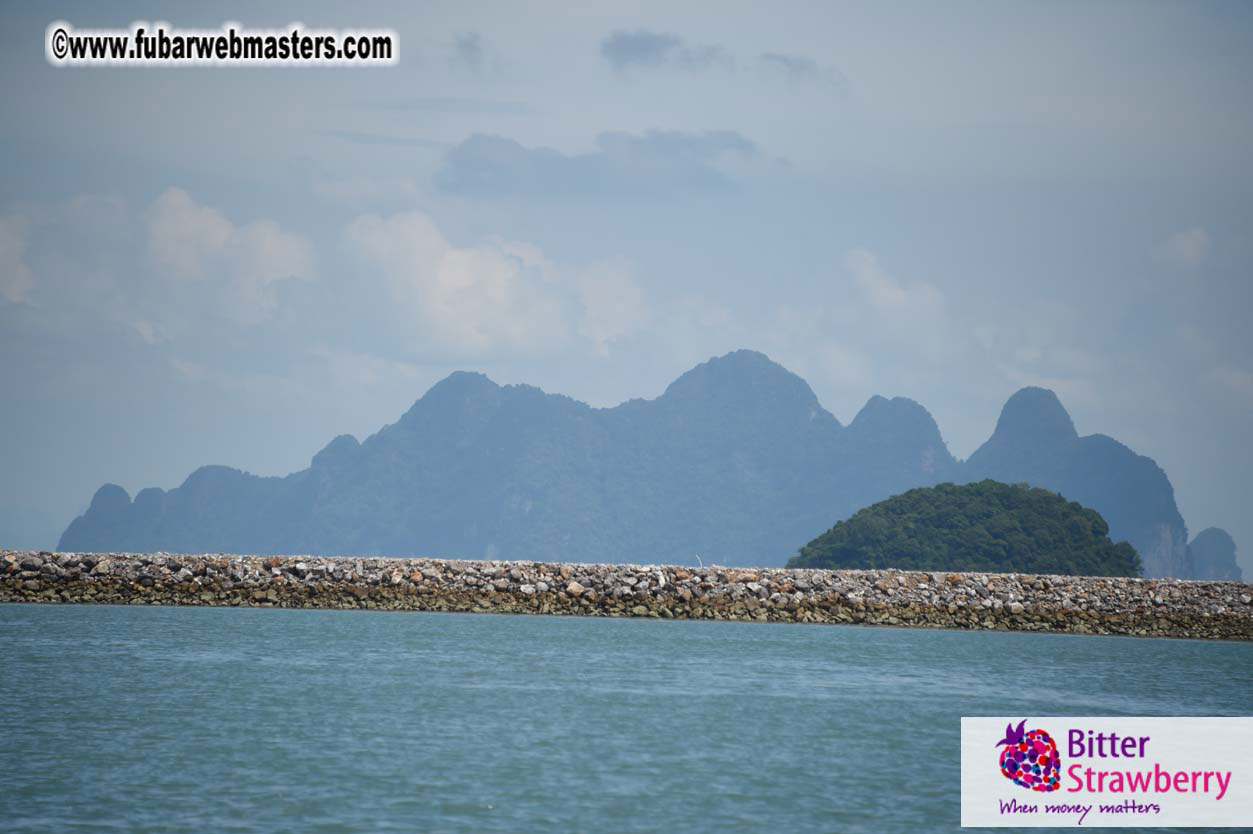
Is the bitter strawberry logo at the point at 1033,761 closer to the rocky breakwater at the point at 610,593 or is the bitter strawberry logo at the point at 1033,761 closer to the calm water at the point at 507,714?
the calm water at the point at 507,714

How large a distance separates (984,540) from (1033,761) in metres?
86.9

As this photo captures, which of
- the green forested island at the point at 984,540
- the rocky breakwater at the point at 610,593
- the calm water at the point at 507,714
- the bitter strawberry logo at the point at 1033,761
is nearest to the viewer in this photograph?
the bitter strawberry logo at the point at 1033,761

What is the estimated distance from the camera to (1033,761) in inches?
822

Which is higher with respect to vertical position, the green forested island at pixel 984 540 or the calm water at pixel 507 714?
the green forested island at pixel 984 540

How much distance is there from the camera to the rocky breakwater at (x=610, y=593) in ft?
179

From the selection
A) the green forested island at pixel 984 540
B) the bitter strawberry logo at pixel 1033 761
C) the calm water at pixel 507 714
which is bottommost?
the calm water at pixel 507 714

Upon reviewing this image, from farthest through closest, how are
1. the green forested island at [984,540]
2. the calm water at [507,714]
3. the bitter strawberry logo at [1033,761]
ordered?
the green forested island at [984,540] → the calm water at [507,714] → the bitter strawberry logo at [1033,761]

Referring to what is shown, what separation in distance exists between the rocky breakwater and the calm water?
1979 millimetres

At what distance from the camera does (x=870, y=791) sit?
2325cm

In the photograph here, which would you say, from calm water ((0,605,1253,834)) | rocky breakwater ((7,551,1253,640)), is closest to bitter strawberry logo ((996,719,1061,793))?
calm water ((0,605,1253,834))

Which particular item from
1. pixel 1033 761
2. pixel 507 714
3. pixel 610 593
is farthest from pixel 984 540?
pixel 1033 761

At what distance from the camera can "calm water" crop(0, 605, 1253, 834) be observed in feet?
69.1

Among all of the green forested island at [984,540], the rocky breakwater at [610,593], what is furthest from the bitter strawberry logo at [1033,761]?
the green forested island at [984,540]

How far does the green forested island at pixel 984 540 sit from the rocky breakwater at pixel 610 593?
44.2m
